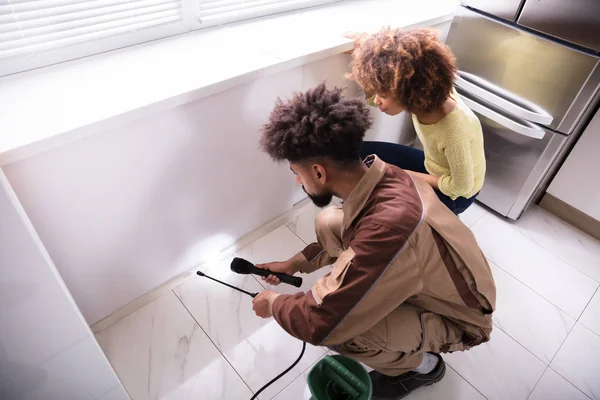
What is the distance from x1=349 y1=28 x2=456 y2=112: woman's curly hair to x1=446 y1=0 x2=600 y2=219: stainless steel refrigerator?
1.81 ft

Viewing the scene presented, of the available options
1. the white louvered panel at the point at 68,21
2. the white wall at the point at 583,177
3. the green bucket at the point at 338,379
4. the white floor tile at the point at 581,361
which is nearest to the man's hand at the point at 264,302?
the green bucket at the point at 338,379

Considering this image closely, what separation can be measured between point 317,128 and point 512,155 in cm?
117

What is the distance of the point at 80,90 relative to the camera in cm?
100

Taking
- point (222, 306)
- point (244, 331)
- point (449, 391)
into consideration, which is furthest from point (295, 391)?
point (449, 391)

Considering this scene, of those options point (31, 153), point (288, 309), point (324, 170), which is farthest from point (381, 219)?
point (31, 153)

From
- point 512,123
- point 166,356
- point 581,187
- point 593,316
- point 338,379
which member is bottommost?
point 166,356

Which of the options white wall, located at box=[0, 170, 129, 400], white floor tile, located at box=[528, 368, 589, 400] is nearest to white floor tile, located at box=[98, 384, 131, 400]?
white wall, located at box=[0, 170, 129, 400]

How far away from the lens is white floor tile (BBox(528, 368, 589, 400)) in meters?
1.28

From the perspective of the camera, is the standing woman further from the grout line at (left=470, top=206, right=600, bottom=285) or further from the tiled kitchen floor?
the grout line at (left=470, top=206, right=600, bottom=285)

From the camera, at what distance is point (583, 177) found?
167cm

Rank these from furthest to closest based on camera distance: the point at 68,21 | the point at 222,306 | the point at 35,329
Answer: the point at 222,306
the point at 68,21
the point at 35,329

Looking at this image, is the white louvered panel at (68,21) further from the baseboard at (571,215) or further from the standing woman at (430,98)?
the baseboard at (571,215)

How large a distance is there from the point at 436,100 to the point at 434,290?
523 millimetres

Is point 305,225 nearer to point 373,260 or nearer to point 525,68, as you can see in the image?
point 373,260
